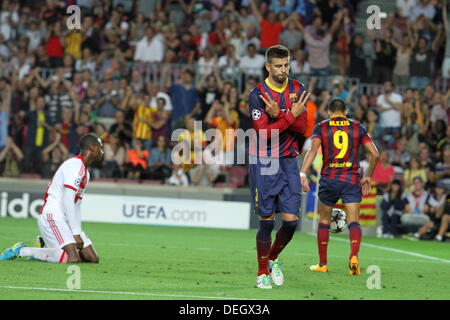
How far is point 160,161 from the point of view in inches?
949

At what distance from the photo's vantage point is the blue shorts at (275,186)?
11.0 metres

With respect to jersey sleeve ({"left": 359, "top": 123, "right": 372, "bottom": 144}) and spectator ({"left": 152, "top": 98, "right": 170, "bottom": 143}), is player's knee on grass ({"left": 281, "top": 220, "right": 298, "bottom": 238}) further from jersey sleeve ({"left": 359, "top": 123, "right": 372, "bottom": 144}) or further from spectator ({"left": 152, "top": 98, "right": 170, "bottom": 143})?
spectator ({"left": 152, "top": 98, "right": 170, "bottom": 143})

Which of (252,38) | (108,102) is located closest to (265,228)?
(108,102)

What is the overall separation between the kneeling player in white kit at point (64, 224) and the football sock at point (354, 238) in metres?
3.30

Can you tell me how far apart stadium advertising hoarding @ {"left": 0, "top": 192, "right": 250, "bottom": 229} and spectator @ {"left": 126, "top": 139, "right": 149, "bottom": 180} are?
966mm

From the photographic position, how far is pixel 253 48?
2584 cm

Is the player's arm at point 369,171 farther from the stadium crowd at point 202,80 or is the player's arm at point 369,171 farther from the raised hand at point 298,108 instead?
the stadium crowd at point 202,80

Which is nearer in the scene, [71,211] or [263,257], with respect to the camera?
[263,257]

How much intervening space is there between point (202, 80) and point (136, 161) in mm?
2690

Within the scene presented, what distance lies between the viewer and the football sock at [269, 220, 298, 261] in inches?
446

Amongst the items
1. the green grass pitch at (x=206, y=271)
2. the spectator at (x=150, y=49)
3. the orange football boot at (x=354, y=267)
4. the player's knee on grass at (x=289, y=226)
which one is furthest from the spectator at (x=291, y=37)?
the player's knee on grass at (x=289, y=226)

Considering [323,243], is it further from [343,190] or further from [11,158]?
[11,158]

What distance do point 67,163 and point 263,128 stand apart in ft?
12.1
